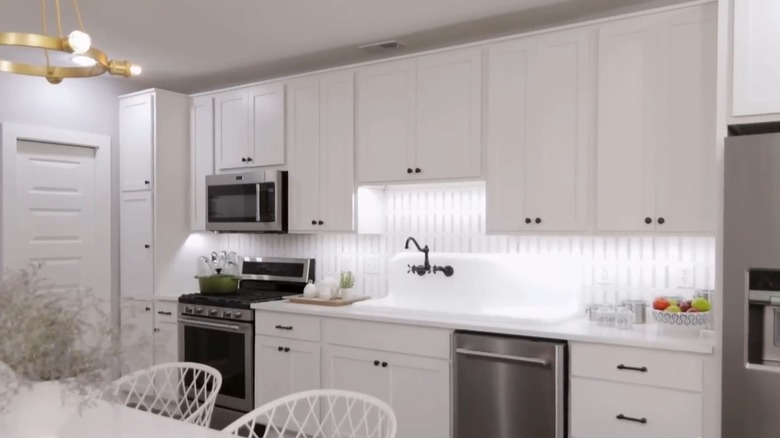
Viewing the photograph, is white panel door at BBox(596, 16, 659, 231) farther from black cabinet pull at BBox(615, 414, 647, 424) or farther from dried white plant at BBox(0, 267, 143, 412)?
dried white plant at BBox(0, 267, 143, 412)

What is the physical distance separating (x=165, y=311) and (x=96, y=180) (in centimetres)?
123

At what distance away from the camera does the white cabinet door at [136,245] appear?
4590 millimetres

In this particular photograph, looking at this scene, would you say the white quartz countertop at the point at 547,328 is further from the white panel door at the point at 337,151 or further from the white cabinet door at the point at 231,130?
the white cabinet door at the point at 231,130

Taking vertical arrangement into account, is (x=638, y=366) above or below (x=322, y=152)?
below

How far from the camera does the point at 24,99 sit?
4352 millimetres

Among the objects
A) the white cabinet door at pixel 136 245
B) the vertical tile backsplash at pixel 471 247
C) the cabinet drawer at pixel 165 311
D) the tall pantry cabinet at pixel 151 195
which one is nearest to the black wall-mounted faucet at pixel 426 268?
the vertical tile backsplash at pixel 471 247

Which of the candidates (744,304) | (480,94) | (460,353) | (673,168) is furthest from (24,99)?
(744,304)

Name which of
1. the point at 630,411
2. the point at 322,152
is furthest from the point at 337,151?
the point at 630,411

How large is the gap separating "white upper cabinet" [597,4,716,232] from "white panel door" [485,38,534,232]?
0.40 metres

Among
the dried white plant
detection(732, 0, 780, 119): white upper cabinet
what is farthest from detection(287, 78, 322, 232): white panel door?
the dried white plant

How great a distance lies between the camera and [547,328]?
9.49 ft

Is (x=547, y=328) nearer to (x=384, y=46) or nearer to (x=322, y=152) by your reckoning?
(x=322, y=152)

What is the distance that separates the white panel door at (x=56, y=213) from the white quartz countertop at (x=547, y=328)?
6.79ft

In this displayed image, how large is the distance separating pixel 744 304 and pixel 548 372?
0.88 meters
